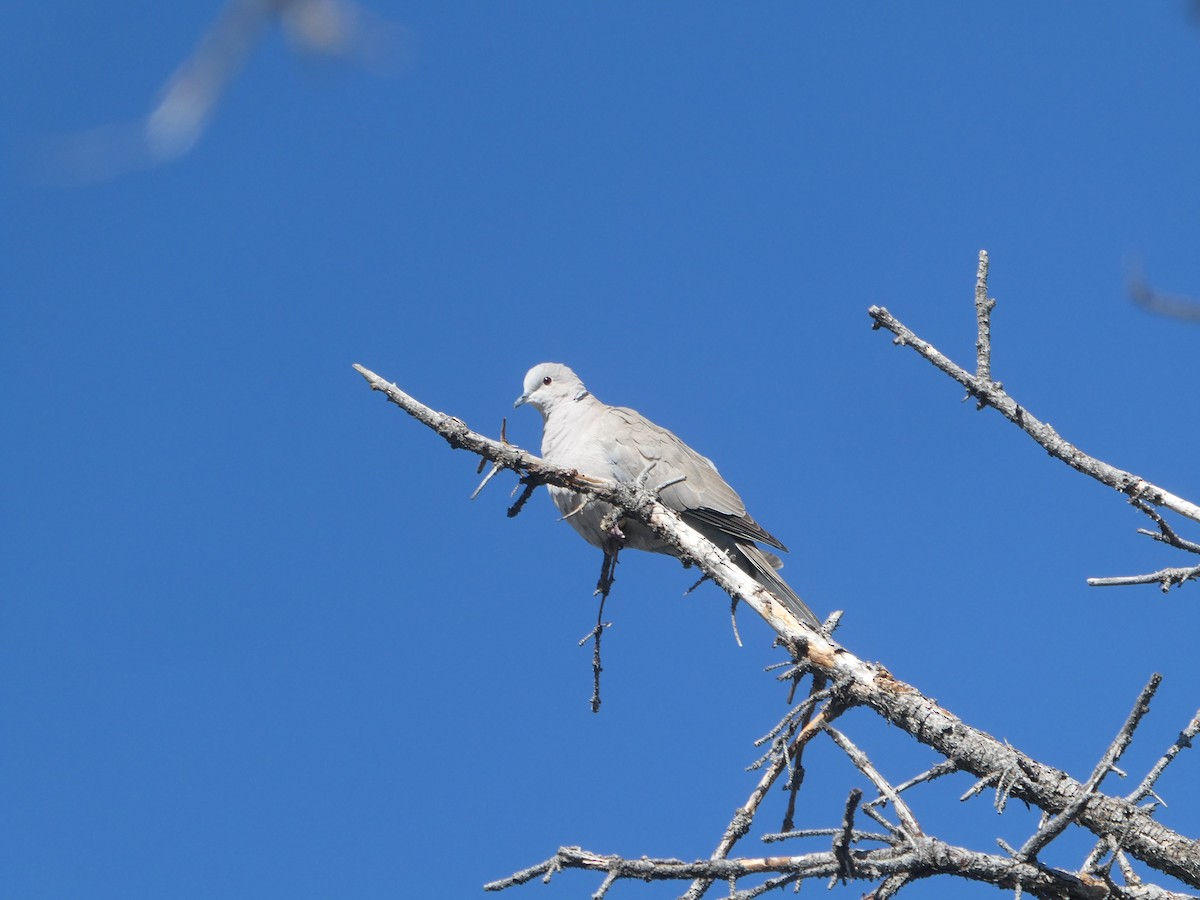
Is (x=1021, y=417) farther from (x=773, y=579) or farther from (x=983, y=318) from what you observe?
(x=773, y=579)

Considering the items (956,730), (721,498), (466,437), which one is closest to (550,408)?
(721,498)

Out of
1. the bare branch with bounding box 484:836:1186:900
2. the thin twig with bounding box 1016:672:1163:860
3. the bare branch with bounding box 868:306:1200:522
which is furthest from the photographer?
the bare branch with bounding box 868:306:1200:522

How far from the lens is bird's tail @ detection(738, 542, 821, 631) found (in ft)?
19.5

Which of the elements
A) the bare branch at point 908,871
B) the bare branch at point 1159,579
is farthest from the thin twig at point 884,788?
the bare branch at point 1159,579

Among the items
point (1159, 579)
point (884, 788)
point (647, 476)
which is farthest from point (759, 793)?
point (647, 476)

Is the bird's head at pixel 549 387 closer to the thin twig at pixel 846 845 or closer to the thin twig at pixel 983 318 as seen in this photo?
the thin twig at pixel 983 318

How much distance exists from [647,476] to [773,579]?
902 mm

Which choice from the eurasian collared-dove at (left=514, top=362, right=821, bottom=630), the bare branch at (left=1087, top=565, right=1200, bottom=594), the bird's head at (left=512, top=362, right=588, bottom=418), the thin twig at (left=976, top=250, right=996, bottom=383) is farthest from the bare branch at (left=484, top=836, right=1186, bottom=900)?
the bird's head at (left=512, top=362, right=588, bottom=418)

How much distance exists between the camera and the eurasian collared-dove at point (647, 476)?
6270 millimetres

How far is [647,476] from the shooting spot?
581 cm

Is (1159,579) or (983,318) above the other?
(983,318)

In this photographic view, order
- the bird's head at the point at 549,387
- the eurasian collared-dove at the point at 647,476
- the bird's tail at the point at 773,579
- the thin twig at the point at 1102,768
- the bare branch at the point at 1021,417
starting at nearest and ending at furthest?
the thin twig at the point at 1102,768, the bare branch at the point at 1021,417, the bird's tail at the point at 773,579, the eurasian collared-dove at the point at 647,476, the bird's head at the point at 549,387

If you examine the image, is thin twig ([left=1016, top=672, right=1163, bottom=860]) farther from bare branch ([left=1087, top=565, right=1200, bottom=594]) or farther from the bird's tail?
the bird's tail

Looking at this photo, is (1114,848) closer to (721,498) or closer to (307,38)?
(307,38)
